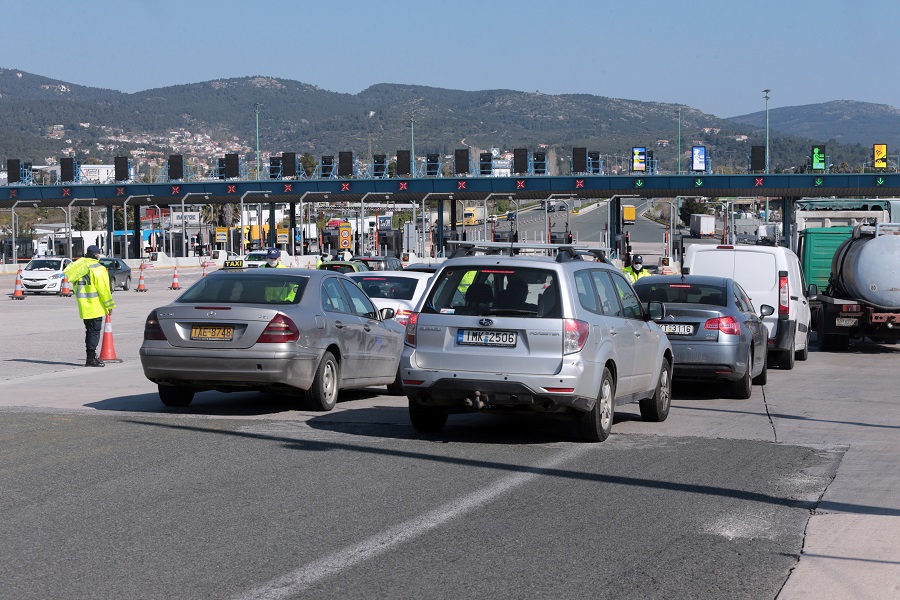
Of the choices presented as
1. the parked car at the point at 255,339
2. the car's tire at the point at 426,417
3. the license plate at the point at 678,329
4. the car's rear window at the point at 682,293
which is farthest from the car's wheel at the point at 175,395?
the car's rear window at the point at 682,293

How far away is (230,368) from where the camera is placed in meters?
12.3

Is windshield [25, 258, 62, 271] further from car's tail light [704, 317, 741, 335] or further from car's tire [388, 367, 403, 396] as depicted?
car's tail light [704, 317, 741, 335]

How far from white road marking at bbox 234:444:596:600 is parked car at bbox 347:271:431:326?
8128 mm

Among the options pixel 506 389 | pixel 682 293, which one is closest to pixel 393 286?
pixel 682 293

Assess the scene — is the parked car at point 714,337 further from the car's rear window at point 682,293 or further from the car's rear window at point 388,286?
the car's rear window at point 388,286

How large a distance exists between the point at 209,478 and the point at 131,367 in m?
9.96

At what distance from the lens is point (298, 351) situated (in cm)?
1237

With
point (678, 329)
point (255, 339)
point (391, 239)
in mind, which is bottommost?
point (678, 329)

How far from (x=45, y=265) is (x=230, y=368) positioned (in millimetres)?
33936

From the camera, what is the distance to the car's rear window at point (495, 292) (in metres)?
10.5

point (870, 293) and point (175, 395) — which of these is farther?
point (870, 293)

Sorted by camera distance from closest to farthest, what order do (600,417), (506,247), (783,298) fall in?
(600,417), (506,247), (783,298)

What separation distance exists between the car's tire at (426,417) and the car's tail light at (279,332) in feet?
5.70

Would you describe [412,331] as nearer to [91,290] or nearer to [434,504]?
[434,504]
